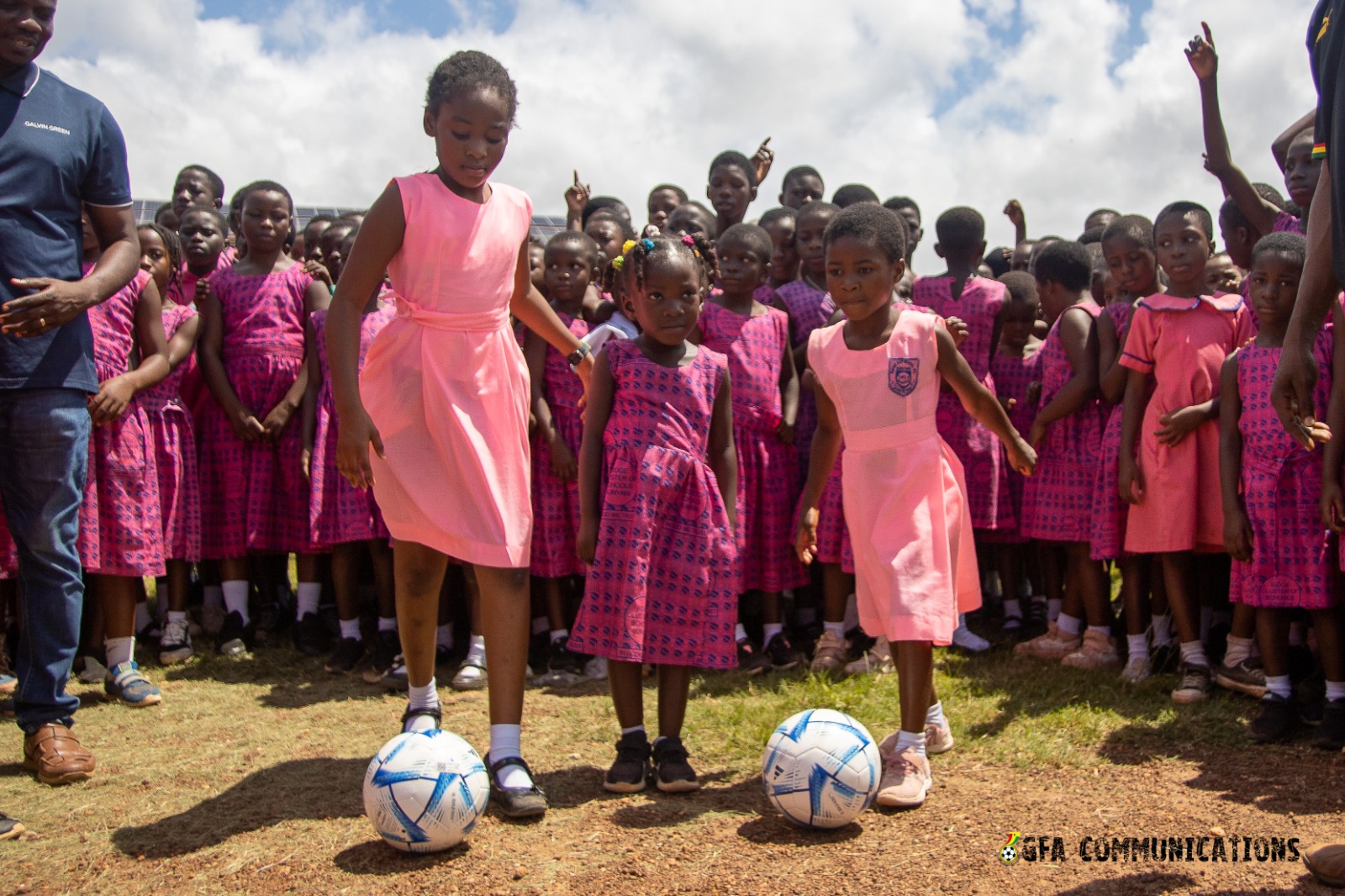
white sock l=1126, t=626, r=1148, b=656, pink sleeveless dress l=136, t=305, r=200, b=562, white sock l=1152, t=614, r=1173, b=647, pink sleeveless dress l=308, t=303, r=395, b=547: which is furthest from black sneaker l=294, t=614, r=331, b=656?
white sock l=1152, t=614, r=1173, b=647

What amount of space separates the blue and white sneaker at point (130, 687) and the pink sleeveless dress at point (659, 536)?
228 cm

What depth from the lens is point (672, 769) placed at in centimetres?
366

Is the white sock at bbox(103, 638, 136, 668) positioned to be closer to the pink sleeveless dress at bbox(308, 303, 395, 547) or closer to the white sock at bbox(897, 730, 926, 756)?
the pink sleeveless dress at bbox(308, 303, 395, 547)

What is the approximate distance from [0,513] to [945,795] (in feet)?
14.0

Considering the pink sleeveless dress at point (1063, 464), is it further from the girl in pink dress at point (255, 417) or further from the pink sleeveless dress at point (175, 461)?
the pink sleeveless dress at point (175, 461)

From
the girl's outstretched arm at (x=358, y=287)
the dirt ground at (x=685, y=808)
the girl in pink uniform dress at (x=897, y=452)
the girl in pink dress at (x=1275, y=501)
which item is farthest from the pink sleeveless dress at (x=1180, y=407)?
the girl's outstretched arm at (x=358, y=287)

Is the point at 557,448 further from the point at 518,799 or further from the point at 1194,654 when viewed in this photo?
the point at 1194,654

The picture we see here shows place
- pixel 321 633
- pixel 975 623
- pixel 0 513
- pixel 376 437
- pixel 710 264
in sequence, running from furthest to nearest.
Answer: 1. pixel 975 623
2. pixel 321 633
3. pixel 0 513
4. pixel 710 264
5. pixel 376 437

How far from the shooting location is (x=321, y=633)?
5.91 meters

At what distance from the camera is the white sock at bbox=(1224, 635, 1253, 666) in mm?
4672

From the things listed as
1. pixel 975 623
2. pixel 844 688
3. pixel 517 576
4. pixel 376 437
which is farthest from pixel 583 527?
pixel 975 623

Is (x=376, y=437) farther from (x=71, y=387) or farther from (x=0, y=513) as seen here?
(x=0, y=513)

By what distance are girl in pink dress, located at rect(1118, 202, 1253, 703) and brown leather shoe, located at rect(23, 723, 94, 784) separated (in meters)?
4.24

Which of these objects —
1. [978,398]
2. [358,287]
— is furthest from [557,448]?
[978,398]
